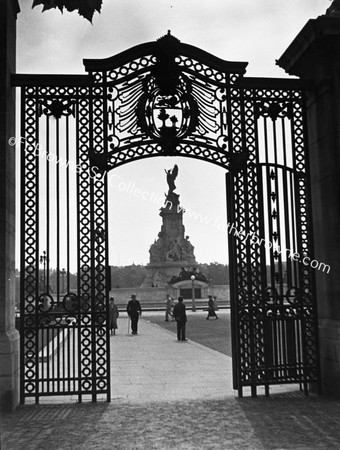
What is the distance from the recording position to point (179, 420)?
7.46 m

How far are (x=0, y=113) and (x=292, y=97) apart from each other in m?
4.74

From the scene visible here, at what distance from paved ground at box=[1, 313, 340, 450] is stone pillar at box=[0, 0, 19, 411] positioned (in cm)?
52

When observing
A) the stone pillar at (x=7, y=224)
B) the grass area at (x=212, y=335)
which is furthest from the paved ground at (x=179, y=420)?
the grass area at (x=212, y=335)

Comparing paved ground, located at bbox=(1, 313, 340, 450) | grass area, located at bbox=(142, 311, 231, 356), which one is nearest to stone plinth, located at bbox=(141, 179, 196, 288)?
grass area, located at bbox=(142, 311, 231, 356)

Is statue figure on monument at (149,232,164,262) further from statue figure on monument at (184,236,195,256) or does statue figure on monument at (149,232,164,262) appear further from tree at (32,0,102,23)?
tree at (32,0,102,23)

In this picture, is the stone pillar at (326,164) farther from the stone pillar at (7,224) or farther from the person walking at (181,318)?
the person walking at (181,318)

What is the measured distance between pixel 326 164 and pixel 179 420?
4581 millimetres

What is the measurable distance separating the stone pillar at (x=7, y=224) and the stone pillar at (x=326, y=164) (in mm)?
4654

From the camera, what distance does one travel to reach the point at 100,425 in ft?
23.8

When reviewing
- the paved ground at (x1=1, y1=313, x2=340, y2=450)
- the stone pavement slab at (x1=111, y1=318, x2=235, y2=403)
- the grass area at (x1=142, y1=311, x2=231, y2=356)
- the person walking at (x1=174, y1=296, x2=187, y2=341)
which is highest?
the person walking at (x1=174, y1=296, x2=187, y2=341)

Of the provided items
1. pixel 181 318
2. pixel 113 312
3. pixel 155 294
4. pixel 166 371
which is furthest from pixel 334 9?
A: pixel 155 294

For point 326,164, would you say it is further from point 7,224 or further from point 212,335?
point 212,335

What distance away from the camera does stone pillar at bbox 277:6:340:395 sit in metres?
8.95

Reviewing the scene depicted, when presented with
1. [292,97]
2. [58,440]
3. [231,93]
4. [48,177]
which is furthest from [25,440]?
[292,97]
